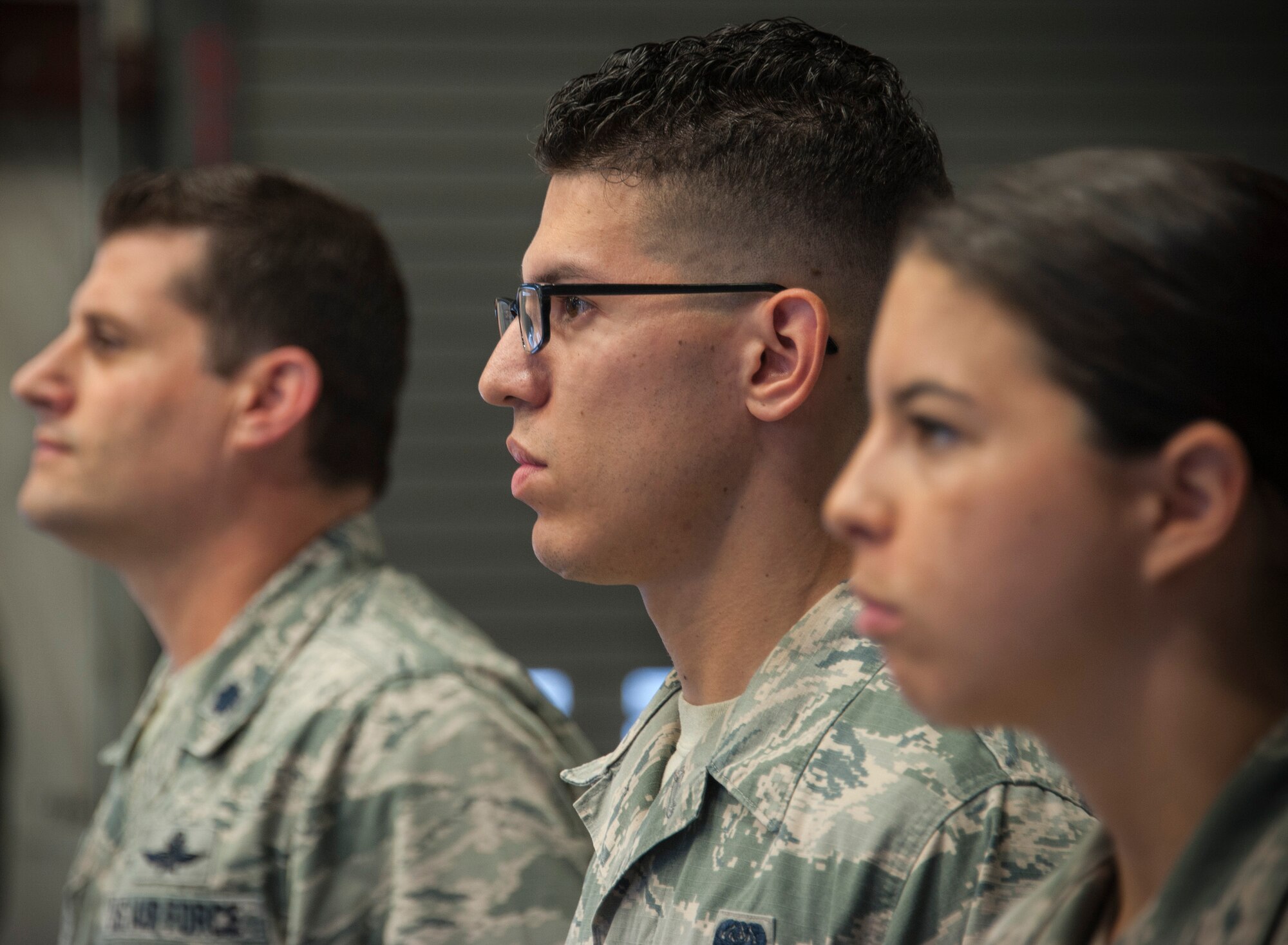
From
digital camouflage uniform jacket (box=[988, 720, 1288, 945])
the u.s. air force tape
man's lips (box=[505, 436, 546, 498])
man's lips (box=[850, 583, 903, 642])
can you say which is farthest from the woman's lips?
the u.s. air force tape

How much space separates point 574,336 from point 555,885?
103 cm

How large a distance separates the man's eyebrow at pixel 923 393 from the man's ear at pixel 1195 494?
15cm

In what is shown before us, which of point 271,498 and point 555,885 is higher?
point 271,498

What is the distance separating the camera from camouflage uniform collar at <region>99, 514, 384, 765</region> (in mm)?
2668

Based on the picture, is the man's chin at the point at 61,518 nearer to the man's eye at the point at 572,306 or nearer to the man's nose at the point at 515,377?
the man's nose at the point at 515,377

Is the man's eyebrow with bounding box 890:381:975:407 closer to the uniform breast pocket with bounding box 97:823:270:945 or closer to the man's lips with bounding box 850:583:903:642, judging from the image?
Answer: the man's lips with bounding box 850:583:903:642

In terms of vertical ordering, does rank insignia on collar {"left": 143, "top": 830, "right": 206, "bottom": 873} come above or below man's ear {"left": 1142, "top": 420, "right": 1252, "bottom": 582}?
below

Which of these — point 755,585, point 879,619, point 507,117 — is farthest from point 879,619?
point 507,117

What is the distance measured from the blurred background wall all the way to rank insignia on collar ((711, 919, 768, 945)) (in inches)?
141

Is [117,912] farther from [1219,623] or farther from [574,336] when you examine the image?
[1219,623]

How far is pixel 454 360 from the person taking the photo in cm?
519

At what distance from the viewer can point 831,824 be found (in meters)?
1.50

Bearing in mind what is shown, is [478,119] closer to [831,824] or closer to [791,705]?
[791,705]

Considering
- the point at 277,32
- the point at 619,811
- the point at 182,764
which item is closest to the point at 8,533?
the point at 277,32
